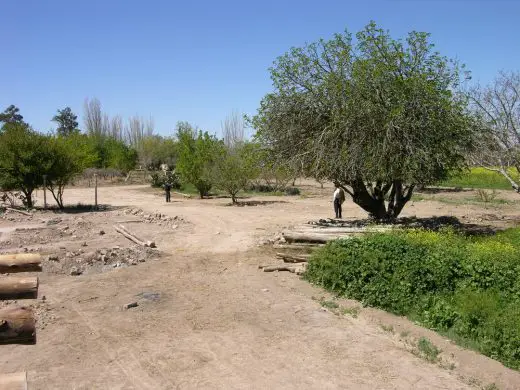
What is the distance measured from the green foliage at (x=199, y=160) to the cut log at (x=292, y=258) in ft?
61.8

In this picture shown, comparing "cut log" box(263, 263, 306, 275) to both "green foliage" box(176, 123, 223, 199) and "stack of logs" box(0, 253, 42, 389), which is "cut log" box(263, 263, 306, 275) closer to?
"stack of logs" box(0, 253, 42, 389)

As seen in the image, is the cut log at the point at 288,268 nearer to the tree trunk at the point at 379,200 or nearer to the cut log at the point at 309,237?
the cut log at the point at 309,237

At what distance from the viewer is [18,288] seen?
3816 mm

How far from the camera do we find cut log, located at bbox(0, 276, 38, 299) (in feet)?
12.4

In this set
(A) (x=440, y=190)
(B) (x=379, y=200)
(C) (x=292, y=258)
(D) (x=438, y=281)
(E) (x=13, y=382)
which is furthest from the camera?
(A) (x=440, y=190)

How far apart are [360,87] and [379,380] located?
8814 mm

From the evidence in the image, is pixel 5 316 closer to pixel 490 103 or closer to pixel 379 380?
pixel 379 380

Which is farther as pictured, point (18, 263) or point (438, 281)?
point (438, 281)

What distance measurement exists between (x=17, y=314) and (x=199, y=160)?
29.3 m

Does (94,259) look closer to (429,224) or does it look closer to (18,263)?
(18,263)

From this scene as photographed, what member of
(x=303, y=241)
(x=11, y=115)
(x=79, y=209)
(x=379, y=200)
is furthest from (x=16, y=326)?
(x=11, y=115)

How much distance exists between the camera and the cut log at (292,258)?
1253cm

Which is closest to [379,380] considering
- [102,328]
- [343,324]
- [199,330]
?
[343,324]

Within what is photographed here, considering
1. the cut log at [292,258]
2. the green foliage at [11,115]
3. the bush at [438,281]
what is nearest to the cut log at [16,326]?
the bush at [438,281]
